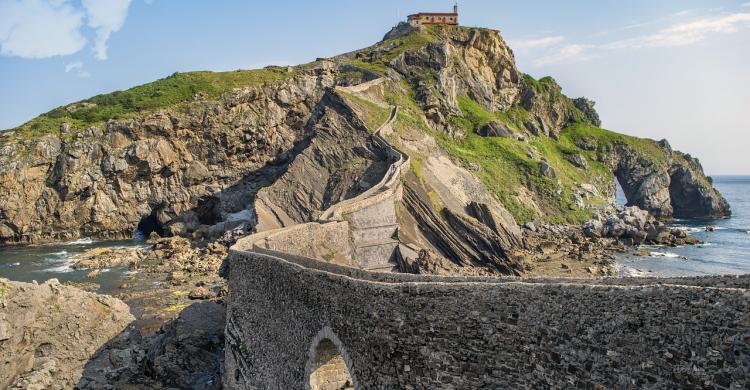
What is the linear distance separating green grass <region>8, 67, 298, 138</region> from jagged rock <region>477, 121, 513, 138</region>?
99.3ft

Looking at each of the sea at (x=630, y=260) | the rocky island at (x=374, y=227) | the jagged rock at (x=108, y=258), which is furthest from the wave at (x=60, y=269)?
the rocky island at (x=374, y=227)

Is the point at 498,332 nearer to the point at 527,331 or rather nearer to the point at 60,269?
the point at 527,331

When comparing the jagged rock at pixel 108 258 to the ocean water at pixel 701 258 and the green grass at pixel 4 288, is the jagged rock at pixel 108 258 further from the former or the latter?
the ocean water at pixel 701 258

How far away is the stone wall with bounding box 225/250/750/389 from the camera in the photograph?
6.99 meters

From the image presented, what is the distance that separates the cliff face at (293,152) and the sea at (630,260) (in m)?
6.88

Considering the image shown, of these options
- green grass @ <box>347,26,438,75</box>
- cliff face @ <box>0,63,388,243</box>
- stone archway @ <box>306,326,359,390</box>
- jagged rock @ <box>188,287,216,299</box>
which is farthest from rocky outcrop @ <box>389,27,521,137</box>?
stone archway @ <box>306,326,359,390</box>

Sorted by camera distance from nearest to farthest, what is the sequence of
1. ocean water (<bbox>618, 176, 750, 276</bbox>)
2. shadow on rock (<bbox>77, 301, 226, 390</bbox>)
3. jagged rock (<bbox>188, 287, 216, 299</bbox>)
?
shadow on rock (<bbox>77, 301, 226, 390</bbox>) < jagged rock (<bbox>188, 287, 216, 299</bbox>) < ocean water (<bbox>618, 176, 750, 276</bbox>)

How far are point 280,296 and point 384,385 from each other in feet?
19.4

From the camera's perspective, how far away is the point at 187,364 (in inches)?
888

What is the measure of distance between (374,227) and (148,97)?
5144cm

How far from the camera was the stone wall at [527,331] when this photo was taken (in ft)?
22.9

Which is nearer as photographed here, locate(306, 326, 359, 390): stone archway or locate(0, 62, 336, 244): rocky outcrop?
locate(306, 326, 359, 390): stone archway

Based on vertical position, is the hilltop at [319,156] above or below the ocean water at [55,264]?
above

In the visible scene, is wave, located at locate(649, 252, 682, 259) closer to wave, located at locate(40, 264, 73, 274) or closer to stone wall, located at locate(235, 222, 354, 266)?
stone wall, located at locate(235, 222, 354, 266)
